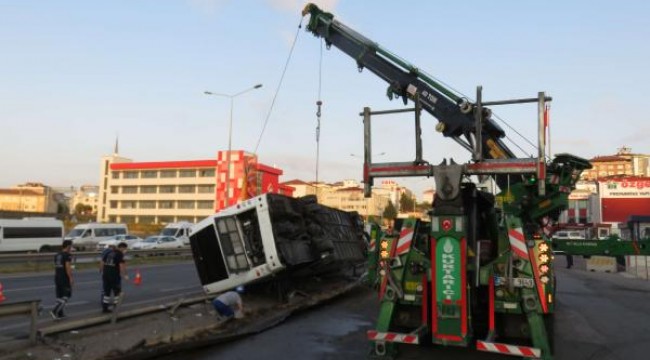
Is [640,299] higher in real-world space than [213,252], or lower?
lower

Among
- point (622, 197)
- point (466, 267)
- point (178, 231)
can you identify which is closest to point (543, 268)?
point (466, 267)

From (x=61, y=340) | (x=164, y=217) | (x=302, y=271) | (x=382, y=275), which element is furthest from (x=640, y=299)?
(x=164, y=217)

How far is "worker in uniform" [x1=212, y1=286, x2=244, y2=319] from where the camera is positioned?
9.83 meters

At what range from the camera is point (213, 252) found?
12.0 metres

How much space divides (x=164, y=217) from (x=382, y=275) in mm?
106272

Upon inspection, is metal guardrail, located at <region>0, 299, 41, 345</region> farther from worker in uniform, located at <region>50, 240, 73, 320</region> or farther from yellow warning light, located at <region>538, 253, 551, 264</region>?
yellow warning light, located at <region>538, 253, 551, 264</region>

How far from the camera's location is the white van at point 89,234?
40.7 m

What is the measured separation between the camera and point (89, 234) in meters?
41.8

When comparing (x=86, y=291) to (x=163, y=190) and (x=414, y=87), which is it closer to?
(x=414, y=87)

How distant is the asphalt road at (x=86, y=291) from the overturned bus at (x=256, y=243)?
2542 millimetres

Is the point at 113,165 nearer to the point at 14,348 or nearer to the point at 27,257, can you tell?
the point at 27,257

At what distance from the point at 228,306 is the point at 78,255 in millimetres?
17977

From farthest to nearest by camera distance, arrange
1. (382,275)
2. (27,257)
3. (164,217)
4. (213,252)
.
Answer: (164,217)
(27,257)
(213,252)
(382,275)

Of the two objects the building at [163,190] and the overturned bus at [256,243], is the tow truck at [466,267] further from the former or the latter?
the building at [163,190]
